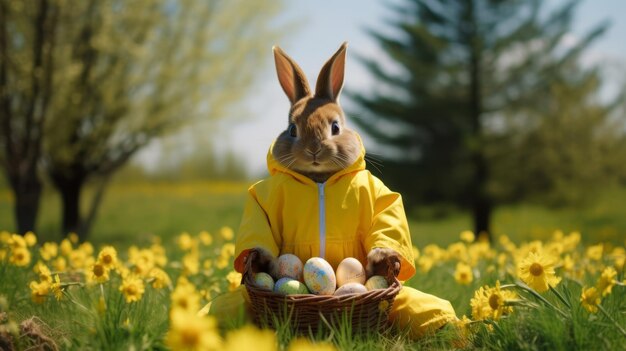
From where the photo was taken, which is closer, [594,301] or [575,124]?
[594,301]

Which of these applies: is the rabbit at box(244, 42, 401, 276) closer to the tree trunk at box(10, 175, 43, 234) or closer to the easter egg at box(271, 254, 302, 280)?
the easter egg at box(271, 254, 302, 280)

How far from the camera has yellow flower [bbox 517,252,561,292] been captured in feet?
8.05

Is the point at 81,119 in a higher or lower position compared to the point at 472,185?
higher

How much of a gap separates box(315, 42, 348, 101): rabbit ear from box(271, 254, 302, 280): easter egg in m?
0.88

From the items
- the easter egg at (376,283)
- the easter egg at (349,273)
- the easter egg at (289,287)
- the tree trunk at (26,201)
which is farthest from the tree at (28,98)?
the easter egg at (376,283)

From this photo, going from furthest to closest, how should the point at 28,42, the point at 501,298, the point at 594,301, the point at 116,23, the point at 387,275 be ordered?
the point at 116,23 < the point at 28,42 < the point at 387,275 < the point at 501,298 < the point at 594,301

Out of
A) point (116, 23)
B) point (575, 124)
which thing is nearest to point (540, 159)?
point (575, 124)

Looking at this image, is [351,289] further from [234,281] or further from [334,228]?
[234,281]

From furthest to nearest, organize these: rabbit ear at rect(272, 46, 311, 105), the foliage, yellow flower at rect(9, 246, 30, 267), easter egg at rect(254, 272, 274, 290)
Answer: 1. yellow flower at rect(9, 246, 30, 267)
2. rabbit ear at rect(272, 46, 311, 105)
3. easter egg at rect(254, 272, 274, 290)
4. the foliage

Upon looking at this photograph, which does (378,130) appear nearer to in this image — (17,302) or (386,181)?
(386,181)

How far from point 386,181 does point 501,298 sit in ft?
25.9

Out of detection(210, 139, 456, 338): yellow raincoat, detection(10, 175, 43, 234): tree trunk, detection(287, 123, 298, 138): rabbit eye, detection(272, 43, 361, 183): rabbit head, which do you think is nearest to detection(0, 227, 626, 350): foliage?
detection(210, 139, 456, 338): yellow raincoat

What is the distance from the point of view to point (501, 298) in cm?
234

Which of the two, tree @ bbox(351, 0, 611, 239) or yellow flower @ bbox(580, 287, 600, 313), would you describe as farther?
tree @ bbox(351, 0, 611, 239)
